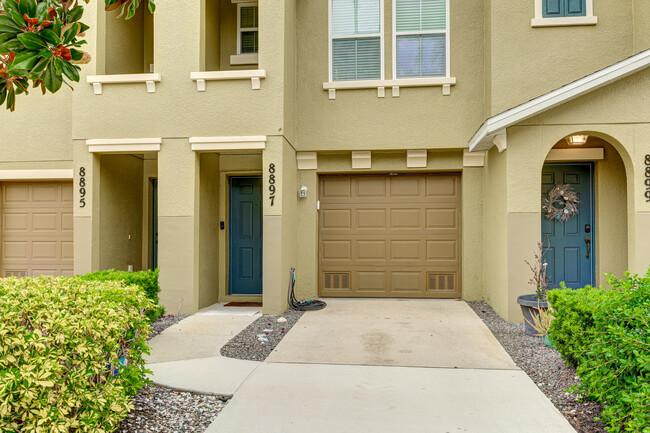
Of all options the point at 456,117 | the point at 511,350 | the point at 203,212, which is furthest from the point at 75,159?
the point at 511,350

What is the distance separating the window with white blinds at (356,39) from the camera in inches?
318

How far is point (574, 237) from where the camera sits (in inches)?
294

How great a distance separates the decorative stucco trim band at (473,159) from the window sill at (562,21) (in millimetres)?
2227

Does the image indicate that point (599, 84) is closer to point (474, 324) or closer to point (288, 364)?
point (474, 324)

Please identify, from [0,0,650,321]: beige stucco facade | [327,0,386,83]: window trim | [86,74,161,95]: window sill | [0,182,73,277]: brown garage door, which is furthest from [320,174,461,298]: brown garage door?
[0,182,73,277]: brown garage door

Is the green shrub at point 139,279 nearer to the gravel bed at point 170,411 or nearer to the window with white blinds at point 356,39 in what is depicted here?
the gravel bed at point 170,411

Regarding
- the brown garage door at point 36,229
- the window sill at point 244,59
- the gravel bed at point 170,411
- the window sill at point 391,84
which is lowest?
the gravel bed at point 170,411

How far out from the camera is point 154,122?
7375 millimetres

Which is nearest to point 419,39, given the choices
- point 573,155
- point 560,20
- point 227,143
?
point 560,20

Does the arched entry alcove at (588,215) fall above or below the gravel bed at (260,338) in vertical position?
above

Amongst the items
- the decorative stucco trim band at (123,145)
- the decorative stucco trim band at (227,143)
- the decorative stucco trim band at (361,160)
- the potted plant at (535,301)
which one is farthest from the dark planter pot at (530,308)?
the decorative stucco trim band at (123,145)

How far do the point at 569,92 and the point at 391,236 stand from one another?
3.73 meters

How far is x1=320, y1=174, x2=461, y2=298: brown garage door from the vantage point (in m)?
8.15

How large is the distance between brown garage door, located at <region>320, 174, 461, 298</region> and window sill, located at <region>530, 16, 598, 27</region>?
2818 millimetres
